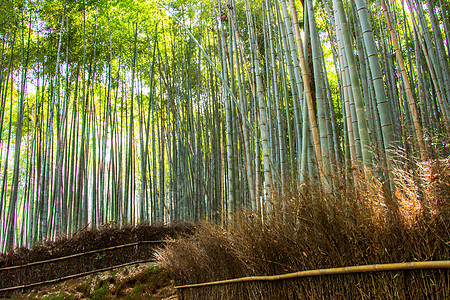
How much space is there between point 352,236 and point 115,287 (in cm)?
398

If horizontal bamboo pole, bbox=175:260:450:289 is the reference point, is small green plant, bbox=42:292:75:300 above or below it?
below

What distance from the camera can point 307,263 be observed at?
1704 mm

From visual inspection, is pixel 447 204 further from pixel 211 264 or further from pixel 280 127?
Answer: pixel 280 127

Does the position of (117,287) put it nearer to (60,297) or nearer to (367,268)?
(60,297)

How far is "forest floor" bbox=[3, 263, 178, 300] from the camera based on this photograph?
455 centimetres

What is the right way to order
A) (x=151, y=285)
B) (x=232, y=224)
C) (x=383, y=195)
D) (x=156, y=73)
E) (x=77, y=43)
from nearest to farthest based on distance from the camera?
1. (x=383, y=195)
2. (x=232, y=224)
3. (x=151, y=285)
4. (x=77, y=43)
5. (x=156, y=73)

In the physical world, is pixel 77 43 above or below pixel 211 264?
above

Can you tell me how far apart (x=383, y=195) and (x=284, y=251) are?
709 mm

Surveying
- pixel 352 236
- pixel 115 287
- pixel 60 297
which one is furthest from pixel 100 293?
pixel 352 236

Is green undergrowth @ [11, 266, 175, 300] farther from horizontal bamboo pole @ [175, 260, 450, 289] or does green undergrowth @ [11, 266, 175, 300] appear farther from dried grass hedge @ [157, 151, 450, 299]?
horizontal bamboo pole @ [175, 260, 450, 289]

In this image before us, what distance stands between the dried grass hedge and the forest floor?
8.36 feet

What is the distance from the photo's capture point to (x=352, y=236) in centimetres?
146

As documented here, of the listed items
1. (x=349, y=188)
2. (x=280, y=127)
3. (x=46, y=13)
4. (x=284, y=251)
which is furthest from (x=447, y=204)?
(x=46, y=13)

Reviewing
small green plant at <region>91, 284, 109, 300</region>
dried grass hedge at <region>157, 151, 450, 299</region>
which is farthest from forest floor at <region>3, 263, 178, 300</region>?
dried grass hedge at <region>157, 151, 450, 299</region>
